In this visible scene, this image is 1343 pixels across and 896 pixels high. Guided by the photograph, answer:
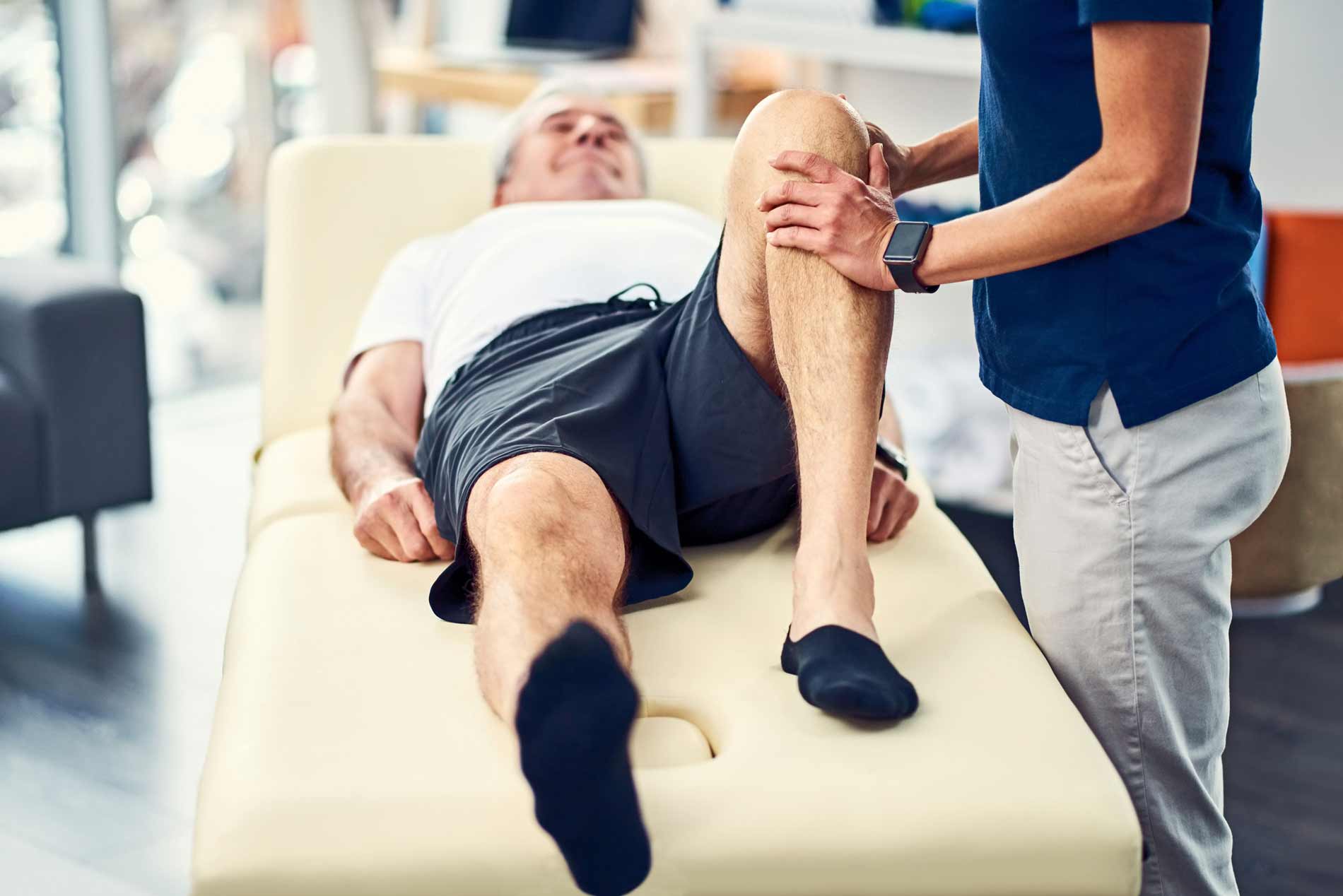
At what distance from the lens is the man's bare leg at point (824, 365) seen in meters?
1.20

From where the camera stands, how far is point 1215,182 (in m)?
1.11

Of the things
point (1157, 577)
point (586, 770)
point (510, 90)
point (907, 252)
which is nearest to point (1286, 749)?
point (1157, 577)

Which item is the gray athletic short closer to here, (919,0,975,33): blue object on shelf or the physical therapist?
the physical therapist

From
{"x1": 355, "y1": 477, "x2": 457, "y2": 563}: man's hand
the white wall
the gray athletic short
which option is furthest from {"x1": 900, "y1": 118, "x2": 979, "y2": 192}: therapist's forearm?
the white wall

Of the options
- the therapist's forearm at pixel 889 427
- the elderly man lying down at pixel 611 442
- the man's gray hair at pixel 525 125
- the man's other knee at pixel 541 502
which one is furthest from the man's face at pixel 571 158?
the man's other knee at pixel 541 502

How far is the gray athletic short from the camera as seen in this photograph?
53.9 inches

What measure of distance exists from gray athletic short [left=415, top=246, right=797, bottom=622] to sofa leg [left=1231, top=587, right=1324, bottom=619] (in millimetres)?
1163

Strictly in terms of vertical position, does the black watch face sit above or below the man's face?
above

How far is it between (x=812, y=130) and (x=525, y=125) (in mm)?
906

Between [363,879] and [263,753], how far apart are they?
0.16 meters

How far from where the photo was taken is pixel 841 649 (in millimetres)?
1117

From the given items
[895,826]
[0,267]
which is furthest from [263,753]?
[0,267]

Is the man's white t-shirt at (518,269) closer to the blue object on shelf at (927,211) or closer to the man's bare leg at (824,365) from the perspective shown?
the man's bare leg at (824,365)

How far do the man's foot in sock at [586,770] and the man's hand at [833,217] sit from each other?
46 centimetres
